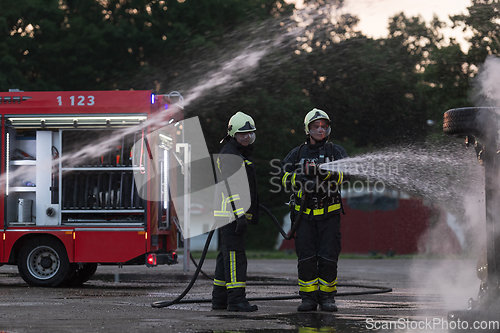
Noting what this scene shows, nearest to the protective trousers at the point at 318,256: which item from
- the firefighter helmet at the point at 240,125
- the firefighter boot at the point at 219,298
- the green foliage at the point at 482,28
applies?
the firefighter boot at the point at 219,298

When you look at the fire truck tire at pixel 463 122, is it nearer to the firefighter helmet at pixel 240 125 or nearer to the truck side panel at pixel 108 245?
the firefighter helmet at pixel 240 125

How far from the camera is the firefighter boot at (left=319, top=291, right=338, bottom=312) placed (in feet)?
23.6

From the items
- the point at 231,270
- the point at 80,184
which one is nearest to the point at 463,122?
the point at 231,270

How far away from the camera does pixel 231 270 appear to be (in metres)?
7.24

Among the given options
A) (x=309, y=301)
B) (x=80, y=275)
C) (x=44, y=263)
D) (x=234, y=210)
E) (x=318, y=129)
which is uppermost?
(x=318, y=129)

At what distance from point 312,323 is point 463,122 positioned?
216cm

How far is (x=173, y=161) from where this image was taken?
11.3 metres

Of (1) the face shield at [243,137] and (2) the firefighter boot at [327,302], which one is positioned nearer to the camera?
(2) the firefighter boot at [327,302]

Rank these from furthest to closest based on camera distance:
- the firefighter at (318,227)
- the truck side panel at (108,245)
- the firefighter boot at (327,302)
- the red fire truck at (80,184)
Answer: the red fire truck at (80,184), the truck side panel at (108,245), the firefighter at (318,227), the firefighter boot at (327,302)

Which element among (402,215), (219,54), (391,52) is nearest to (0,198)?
(219,54)

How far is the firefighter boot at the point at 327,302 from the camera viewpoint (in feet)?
23.6

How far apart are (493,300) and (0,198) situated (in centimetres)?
768

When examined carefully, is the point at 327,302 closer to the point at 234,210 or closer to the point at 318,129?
the point at 234,210

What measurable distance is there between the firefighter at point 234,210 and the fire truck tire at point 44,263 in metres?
3.80
